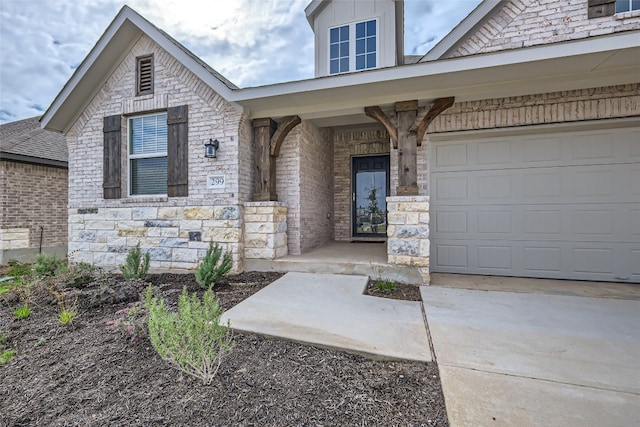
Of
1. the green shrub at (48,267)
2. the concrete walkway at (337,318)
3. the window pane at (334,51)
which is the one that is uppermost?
the window pane at (334,51)

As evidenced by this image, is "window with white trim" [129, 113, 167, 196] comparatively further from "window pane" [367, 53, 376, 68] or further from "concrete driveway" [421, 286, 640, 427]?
"concrete driveway" [421, 286, 640, 427]

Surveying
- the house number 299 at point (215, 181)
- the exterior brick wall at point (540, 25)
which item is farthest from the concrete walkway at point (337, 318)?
the exterior brick wall at point (540, 25)

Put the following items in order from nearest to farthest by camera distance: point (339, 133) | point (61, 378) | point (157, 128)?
point (61, 378)
point (157, 128)
point (339, 133)

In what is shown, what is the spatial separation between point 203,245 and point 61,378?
302cm

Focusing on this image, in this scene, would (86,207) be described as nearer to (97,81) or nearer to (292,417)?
(97,81)

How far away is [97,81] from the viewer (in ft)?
18.0

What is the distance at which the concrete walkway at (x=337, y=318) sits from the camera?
2229mm

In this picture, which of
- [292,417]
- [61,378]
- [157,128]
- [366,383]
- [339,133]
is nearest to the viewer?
[292,417]

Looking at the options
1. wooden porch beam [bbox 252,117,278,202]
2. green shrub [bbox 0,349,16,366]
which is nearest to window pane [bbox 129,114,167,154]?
wooden porch beam [bbox 252,117,278,202]

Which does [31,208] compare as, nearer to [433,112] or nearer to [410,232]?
[410,232]

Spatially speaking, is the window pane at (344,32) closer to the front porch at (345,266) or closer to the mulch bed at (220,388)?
the front porch at (345,266)

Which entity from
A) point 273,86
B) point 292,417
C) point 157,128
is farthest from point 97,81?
point 292,417

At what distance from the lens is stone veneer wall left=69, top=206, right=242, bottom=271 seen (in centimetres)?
478

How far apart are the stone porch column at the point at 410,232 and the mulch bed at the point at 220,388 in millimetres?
2302
